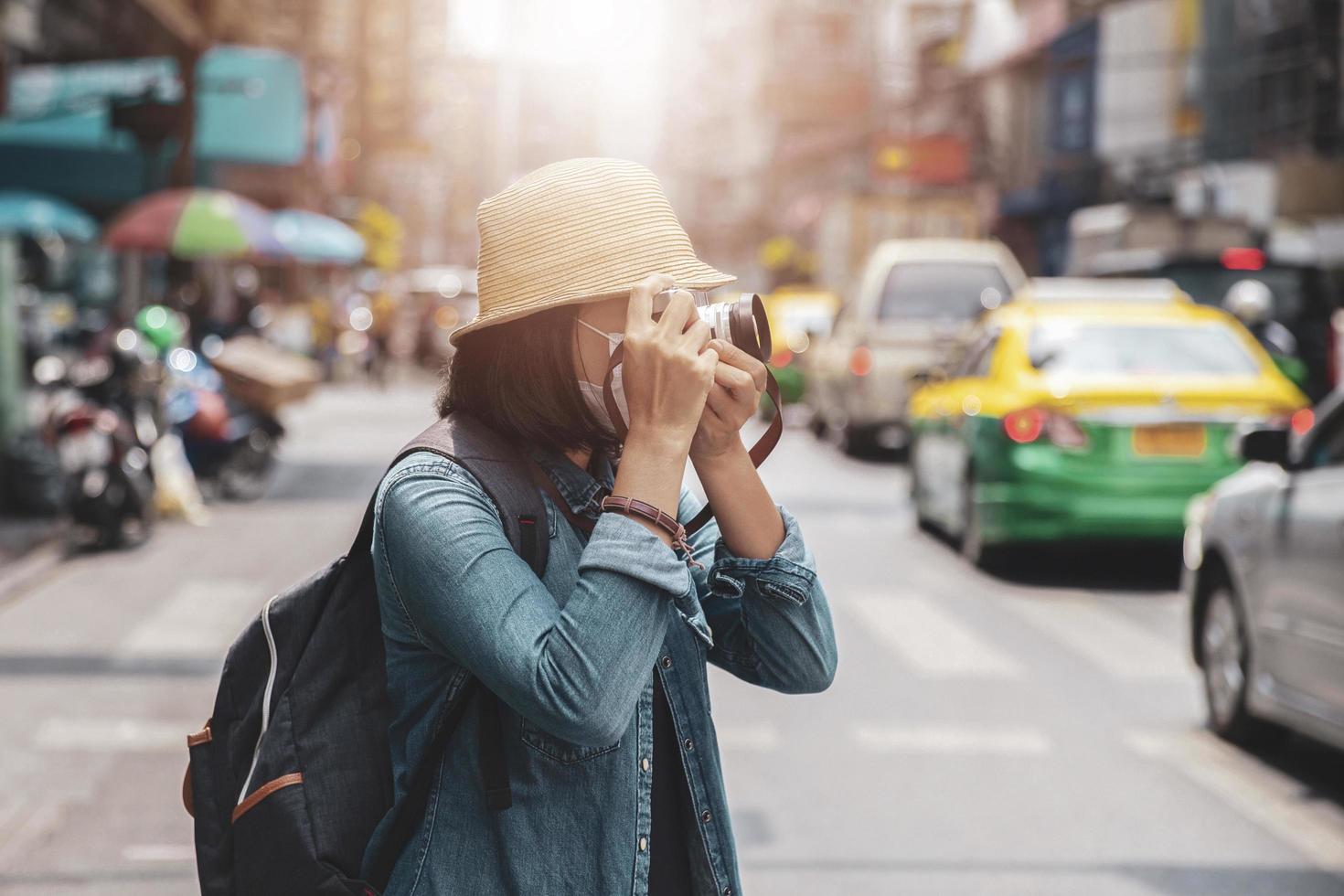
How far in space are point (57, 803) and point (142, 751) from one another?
2.30ft

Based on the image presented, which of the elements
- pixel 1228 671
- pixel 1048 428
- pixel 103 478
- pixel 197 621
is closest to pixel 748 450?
pixel 1228 671

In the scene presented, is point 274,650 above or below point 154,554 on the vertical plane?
above

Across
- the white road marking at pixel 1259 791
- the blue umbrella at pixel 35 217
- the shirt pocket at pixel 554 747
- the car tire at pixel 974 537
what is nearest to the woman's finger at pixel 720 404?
the shirt pocket at pixel 554 747

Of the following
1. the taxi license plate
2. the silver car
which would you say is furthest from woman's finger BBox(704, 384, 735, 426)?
the taxi license plate

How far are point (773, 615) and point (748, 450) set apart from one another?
0.75 ft

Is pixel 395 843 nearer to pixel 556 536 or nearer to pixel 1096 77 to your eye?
pixel 556 536

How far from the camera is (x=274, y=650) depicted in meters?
2.27

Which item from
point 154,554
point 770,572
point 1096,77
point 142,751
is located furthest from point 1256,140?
point 770,572

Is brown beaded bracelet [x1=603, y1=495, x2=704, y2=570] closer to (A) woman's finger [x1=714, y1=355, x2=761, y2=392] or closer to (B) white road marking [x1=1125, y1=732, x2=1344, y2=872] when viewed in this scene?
(A) woman's finger [x1=714, y1=355, x2=761, y2=392]

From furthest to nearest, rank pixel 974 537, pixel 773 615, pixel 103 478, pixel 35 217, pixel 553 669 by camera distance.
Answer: pixel 35 217
pixel 103 478
pixel 974 537
pixel 773 615
pixel 553 669

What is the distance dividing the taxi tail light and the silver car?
299 centimetres

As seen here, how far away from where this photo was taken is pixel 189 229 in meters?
16.7

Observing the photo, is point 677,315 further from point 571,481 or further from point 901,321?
point 901,321

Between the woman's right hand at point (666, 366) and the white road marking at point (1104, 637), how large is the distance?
264 inches
